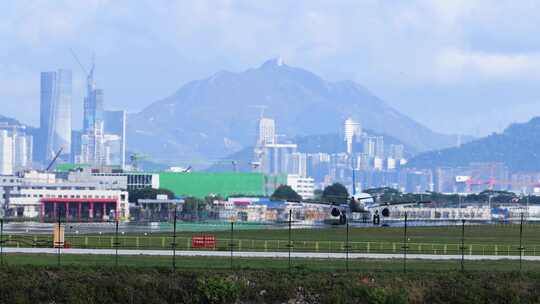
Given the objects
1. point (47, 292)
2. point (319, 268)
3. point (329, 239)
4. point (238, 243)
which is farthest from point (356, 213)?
point (47, 292)

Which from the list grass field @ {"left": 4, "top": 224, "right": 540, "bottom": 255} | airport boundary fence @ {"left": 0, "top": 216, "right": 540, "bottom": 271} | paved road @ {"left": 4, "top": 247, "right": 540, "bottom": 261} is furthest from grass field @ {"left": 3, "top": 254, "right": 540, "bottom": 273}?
grass field @ {"left": 4, "top": 224, "right": 540, "bottom": 255}

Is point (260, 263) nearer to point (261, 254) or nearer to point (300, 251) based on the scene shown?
point (261, 254)

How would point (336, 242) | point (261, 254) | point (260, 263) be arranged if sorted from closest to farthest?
point (260, 263), point (261, 254), point (336, 242)

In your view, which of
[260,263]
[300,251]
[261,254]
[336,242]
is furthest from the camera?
[336,242]

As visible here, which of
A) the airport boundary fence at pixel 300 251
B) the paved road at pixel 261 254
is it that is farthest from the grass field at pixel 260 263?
the paved road at pixel 261 254

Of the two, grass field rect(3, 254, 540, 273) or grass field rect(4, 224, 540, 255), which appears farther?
grass field rect(4, 224, 540, 255)

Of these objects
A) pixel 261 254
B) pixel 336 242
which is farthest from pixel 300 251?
pixel 336 242

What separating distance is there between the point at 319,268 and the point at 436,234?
6184cm

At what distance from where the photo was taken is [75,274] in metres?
62.2

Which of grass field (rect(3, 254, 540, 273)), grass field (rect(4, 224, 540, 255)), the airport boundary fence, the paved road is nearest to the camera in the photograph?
grass field (rect(3, 254, 540, 273))

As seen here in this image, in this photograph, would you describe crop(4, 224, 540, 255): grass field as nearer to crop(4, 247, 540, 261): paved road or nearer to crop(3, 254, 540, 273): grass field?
crop(4, 247, 540, 261): paved road

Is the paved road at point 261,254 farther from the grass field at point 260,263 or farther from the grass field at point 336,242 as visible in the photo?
the grass field at point 336,242

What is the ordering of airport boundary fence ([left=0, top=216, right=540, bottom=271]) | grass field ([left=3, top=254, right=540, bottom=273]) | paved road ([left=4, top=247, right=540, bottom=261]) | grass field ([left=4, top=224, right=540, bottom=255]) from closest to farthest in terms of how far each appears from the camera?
grass field ([left=3, top=254, right=540, bottom=273])
airport boundary fence ([left=0, top=216, right=540, bottom=271])
paved road ([left=4, top=247, right=540, bottom=261])
grass field ([left=4, top=224, right=540, bottom=255])

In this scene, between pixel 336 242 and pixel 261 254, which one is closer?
pixel 261 254
